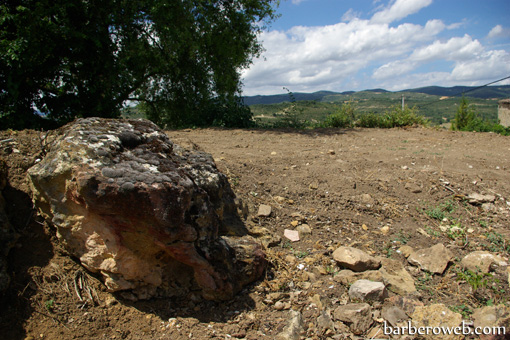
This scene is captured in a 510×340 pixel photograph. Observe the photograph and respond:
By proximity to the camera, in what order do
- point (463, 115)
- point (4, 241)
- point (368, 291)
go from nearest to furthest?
point (4, 241)
point (368, 291)
point (463, 115)

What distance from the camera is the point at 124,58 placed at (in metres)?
8.27

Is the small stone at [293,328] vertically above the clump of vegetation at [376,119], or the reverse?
the clump of vegetation at [376,119]

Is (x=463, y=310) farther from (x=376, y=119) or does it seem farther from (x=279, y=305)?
(x=376, y=119)

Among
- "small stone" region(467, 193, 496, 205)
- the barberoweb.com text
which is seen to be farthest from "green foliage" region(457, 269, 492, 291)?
"small stone" region(467, 193, 496, 205)

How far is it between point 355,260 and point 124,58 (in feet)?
25.0

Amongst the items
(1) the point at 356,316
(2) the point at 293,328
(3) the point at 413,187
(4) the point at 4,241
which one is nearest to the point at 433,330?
(1) the point at 356,316

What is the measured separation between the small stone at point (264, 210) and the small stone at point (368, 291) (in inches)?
48.1

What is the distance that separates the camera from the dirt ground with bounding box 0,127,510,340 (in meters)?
2.20

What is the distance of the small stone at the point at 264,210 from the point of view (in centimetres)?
364

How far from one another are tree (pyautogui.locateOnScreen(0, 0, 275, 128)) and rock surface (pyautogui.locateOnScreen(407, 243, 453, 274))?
7.13m

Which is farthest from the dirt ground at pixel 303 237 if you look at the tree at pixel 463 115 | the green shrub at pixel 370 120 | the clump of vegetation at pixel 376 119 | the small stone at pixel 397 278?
the tree at pixel 463 115

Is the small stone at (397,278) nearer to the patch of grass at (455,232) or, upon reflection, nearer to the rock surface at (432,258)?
the rock surface at (432,258)

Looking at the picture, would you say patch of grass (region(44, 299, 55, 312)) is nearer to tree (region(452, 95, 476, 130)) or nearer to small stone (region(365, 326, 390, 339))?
small stone (region(365, 326, 390, 339))

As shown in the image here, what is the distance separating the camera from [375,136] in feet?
27.6
